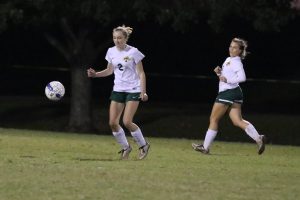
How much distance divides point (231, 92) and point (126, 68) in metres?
2.42

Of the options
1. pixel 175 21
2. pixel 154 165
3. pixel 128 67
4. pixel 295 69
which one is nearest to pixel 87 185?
pixel 154 165

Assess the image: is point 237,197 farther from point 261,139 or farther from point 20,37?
point 20,37

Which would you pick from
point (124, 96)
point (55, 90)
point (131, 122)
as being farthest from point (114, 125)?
point (55, 90)

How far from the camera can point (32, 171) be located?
1148cm

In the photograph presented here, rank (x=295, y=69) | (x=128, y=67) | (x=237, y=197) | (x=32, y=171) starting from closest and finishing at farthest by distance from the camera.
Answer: (x=237, y=197)
(x=32, y=171)
(x=128, y=67)
(x=295, y=69)

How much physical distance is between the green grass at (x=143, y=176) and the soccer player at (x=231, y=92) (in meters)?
0.37

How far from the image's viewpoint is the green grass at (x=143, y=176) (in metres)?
9.81

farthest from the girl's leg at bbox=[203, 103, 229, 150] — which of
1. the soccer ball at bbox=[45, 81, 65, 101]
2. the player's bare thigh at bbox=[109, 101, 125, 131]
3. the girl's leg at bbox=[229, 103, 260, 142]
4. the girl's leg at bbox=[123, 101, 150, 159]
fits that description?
the soccer ball at bbox=[45, 81, 65, 101]

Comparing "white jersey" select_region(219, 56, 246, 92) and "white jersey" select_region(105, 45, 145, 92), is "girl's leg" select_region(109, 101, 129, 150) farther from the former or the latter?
"white jersey" select_region(219, 56, 246, 92)

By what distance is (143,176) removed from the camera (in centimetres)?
1129

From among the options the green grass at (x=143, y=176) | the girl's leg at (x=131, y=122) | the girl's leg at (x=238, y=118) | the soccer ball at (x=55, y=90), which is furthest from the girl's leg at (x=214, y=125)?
the soccer ball at (x=55, y=90)

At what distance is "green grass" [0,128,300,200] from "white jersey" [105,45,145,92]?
1.15m

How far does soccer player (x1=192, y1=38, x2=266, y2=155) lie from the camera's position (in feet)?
51.9

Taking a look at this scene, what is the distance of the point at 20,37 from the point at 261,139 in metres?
23.7
